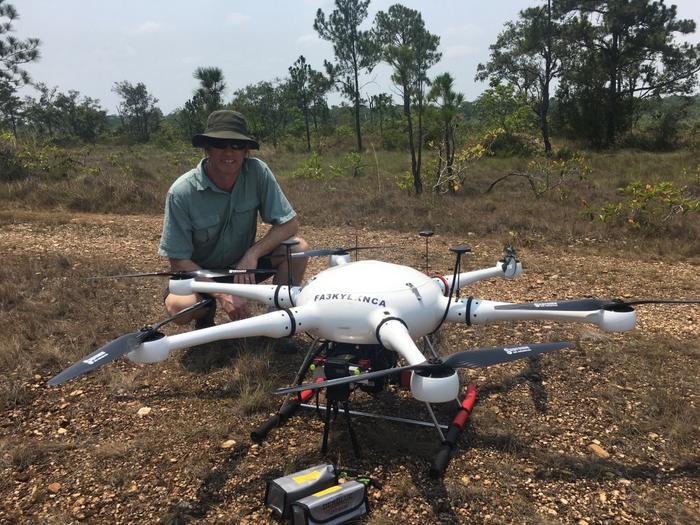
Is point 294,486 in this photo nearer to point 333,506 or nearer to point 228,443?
point 333,506

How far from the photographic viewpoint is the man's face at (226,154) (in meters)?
3.37

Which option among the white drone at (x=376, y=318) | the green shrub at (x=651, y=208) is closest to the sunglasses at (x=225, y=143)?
the white drone at (x=376, y=318)

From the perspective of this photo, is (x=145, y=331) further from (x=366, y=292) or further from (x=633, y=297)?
(x=633, y=297)

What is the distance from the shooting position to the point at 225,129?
135 inches

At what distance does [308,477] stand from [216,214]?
6.68 ft

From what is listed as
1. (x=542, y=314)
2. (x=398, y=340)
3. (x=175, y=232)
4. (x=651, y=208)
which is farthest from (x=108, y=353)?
(x=651, y=208)

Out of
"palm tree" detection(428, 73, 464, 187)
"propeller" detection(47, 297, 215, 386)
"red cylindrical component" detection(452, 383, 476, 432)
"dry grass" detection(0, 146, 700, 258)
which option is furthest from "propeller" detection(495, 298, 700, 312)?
"palm tree" detection(428, 73, 464, 187)

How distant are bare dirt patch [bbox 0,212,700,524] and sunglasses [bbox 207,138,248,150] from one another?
140 centimetres

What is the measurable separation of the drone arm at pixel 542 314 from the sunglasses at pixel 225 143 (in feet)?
5.81

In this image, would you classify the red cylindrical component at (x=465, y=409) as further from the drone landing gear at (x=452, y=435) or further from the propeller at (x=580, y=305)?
the propeller at (x=580, y=305)

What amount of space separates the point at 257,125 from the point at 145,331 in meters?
36.4

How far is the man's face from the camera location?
337 cm

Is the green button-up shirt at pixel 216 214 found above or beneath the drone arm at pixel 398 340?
above

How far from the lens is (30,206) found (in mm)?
9633
